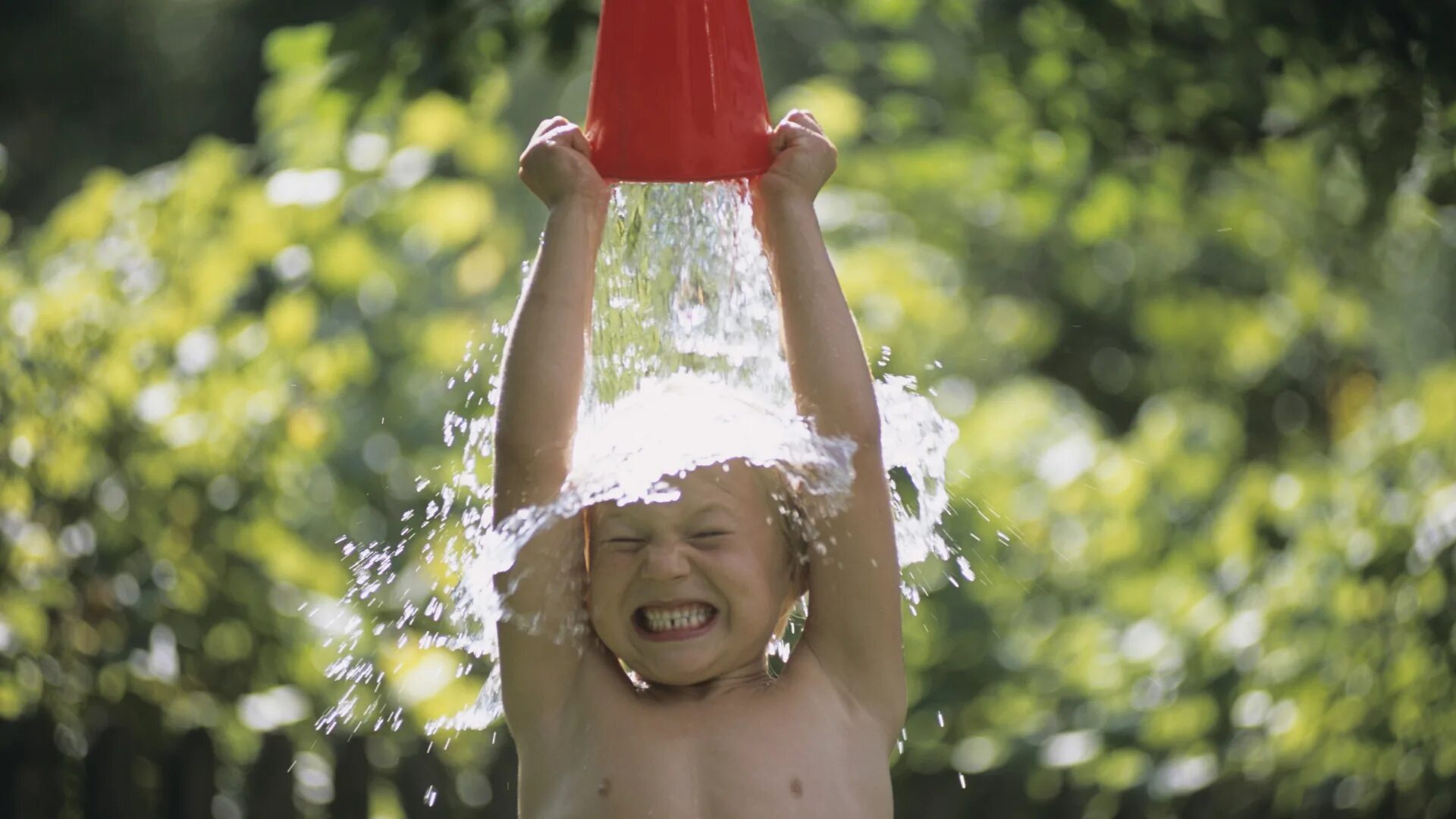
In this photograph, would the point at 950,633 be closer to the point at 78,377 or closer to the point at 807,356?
the point at 78,377

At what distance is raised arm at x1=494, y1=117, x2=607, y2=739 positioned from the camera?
1956 millimetres

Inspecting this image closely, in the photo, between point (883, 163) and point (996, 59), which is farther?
point (883, 163)

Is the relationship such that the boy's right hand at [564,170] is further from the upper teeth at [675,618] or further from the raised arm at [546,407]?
the upper teeth at [675,618]

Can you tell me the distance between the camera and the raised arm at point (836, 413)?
1990 mm

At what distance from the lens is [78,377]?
3984 millimetres

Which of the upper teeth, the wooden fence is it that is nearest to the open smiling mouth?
the upper teeth

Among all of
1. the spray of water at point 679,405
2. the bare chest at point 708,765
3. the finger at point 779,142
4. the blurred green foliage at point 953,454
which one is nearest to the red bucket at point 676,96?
the finger at point 779,142

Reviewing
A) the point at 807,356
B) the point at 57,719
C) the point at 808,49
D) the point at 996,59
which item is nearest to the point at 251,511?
the point at 57,719

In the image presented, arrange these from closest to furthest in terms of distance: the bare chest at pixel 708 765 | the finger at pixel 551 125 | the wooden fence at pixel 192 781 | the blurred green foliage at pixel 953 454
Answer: the bare chest at pixel 708 765 < the finger at pixel 551 125 < the blurred green foliage at pixel 953 454 < the wooden fence at pixel 192 781

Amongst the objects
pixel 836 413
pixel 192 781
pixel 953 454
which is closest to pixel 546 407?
pixel 836 413

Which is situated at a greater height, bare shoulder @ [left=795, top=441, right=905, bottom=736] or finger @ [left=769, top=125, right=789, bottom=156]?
finger @ [left=769, top=125, right=789, bottom=156]

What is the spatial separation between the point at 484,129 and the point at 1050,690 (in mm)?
2000

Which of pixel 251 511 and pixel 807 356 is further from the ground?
pixel 251 511

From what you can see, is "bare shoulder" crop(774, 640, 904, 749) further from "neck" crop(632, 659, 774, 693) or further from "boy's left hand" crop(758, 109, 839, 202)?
"boy's left hand" crop(758, 109, 839, 202)
